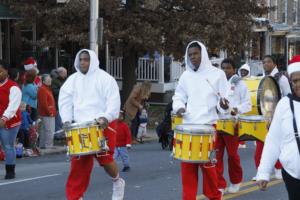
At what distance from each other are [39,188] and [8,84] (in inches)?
69.8

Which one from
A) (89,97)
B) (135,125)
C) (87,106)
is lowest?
(135,125)

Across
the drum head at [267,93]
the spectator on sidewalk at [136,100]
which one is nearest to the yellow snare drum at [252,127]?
the drum head at [267,93]

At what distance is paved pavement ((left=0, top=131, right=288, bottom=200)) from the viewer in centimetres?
1016

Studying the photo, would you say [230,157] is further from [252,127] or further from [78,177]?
[78,177]

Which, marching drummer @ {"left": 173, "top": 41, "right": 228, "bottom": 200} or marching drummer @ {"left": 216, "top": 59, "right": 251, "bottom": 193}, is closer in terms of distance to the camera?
marching drummer @ {"left": 173, "top": 41, "right": 228, "bottom": 200}

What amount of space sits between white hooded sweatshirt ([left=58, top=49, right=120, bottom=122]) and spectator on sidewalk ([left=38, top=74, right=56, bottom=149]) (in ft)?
26.4

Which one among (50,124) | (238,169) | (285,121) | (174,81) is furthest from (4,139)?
(174,81)

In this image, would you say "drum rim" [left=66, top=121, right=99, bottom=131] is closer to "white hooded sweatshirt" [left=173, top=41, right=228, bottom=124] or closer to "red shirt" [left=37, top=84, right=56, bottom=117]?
"white hooded sweatshirt" [left=173, top=41, right=228, bottom=124]

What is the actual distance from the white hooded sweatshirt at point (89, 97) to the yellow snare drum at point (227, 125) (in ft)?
5.68

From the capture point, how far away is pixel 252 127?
34.2ft

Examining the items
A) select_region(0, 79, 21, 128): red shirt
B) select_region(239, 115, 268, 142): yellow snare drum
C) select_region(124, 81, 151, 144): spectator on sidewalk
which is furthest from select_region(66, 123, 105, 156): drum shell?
select_region(124, 81, 151, 144): spectator on sidewalk

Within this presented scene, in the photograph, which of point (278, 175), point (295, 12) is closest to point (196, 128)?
point (278, 175)

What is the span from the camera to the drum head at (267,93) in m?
10.6

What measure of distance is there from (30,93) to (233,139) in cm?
784
